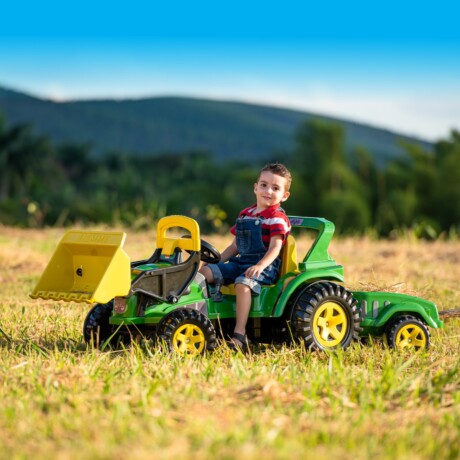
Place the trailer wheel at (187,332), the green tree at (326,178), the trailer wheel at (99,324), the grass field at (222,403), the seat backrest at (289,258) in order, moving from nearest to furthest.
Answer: the grass field at (222,403) → the trailer wheel at (187,332) → the trailer wheel at (99,324) → the seat backrest at (289,258) → the green tree at (326,178)

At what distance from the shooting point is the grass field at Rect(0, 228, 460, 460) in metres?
3.04

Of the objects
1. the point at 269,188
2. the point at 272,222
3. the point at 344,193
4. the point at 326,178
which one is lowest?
the point at 272,222

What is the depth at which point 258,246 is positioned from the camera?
5324 mm

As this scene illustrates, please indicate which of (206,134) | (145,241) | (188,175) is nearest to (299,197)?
(145,241)

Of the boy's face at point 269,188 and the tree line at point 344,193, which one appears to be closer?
the boy's face at point 269,188

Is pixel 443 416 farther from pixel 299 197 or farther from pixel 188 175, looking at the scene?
pixel 188 175

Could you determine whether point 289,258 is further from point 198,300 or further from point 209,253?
point 198,300

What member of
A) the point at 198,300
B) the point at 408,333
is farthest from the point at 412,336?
the point at 198,300

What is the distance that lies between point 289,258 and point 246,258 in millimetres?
294

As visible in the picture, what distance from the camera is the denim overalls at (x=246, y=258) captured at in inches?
206

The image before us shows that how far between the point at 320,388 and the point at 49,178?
132 ft

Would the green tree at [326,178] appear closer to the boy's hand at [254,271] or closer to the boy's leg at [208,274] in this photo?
the boy's leg at [208,274]

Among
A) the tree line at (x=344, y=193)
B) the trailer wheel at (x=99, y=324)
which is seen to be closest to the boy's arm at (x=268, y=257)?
the trailer wheel at (x=99, y=324)

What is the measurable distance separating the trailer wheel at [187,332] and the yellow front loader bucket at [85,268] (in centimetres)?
33
